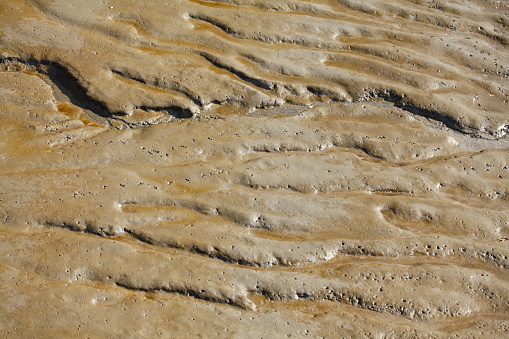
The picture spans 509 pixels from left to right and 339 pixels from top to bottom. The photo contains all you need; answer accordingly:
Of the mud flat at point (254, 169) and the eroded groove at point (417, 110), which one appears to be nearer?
the mud flat at point (254, 169)

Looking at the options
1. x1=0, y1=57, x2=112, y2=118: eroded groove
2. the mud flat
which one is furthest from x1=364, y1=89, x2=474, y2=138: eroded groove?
x1=0, y1=57, x2=112, y2=118: eroded groove

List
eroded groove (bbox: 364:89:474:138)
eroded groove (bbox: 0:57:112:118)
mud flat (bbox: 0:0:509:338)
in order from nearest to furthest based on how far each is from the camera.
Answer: mud flat (bbox: 0:0:509:338), eroded groove (bbox: 0:57:112:118), eroded groove (bbox: 364:89:474:138)

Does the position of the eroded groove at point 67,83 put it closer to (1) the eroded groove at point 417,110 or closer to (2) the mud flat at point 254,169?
(2) the mud flat at point 254,169

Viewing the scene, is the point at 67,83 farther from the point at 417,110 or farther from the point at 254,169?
the point at 417,110

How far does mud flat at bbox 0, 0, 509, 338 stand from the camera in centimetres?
436

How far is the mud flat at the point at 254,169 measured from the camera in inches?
171

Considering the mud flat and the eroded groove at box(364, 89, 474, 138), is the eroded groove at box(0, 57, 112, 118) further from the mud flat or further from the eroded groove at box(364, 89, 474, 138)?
the eroded groove at box(364, 89, 474, 138)

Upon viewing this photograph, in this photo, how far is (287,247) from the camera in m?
4.64

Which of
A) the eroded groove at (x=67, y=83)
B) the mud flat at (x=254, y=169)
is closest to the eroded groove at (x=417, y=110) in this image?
the mud flat at (x=254, y=169)

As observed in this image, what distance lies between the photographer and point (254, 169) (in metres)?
5.10

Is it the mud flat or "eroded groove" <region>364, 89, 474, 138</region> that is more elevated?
"eroded groove" <region>364, 89, 474, 138</region>

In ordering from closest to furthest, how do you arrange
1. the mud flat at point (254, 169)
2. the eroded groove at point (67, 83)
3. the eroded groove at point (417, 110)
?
the mud flat at point (254, 169) < the eroded groove at point (67, 83) < the eroded groove at point (417, 110)

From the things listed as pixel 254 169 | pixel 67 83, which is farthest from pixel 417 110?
pixel 67 83

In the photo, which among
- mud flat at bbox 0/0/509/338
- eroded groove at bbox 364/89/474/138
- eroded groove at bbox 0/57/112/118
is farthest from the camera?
eroded groove at bbox 364/89/474/138
